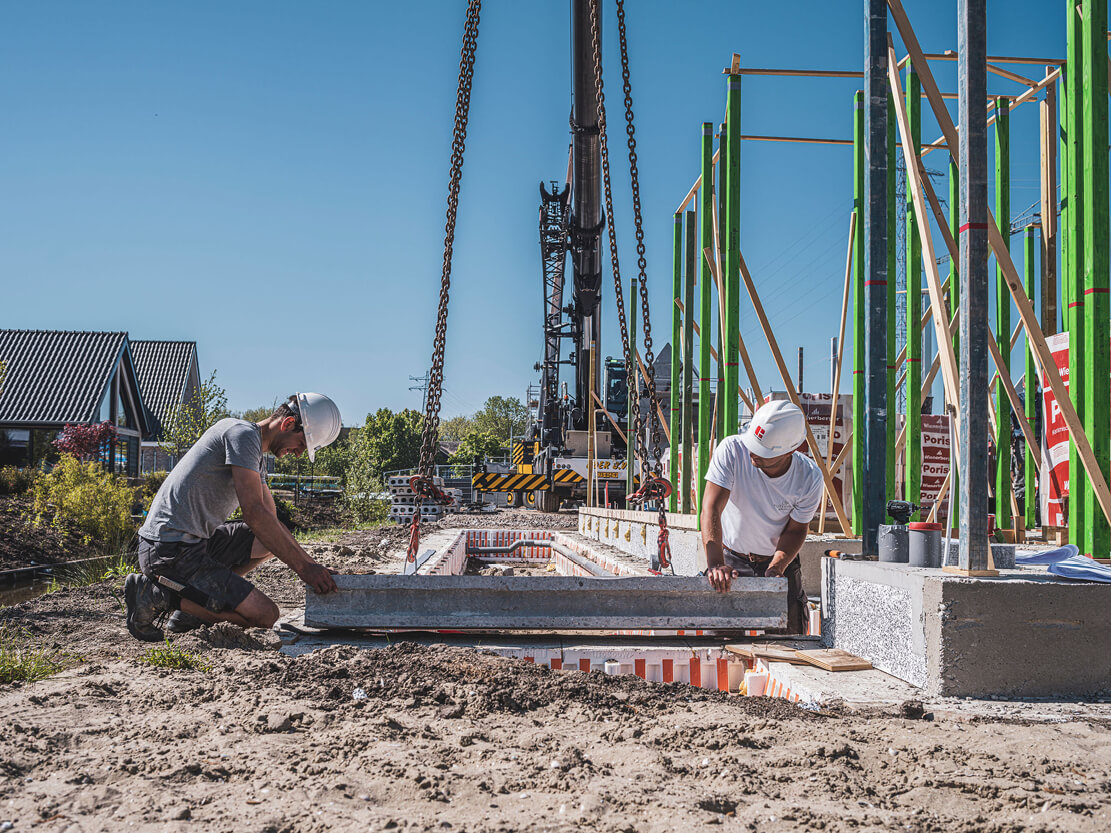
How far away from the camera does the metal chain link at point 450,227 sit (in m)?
5.15

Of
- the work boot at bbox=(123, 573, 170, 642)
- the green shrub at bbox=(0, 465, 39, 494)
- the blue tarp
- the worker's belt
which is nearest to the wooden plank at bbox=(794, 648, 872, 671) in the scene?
the worker's belt

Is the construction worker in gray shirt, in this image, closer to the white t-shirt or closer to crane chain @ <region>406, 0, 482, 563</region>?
crane chain @ <region>406, 0, 482, 563</region>

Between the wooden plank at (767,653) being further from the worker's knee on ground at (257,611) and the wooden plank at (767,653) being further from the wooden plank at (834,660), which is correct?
the worker's knee on ground at (257,611)

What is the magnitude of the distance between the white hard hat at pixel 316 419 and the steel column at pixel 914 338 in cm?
339

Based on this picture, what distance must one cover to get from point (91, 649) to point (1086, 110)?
6.23m

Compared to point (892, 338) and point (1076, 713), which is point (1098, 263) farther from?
point (1076, 713)

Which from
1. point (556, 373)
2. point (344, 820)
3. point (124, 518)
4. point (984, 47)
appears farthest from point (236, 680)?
point (556, 373)

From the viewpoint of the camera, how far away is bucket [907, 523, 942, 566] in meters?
4.13

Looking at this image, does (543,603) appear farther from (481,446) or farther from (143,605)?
(481,446)

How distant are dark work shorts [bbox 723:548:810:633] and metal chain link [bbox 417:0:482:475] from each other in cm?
192

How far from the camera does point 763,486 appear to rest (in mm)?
4875

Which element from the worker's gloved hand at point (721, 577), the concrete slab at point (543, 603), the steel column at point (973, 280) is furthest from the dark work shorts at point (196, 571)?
the steel column at point (973, 280)

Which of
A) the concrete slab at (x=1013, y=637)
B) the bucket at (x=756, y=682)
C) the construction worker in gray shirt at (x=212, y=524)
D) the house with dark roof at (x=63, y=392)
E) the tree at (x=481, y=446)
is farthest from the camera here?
the tree at (x=481, y=446)

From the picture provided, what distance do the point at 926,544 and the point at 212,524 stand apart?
3760mm
